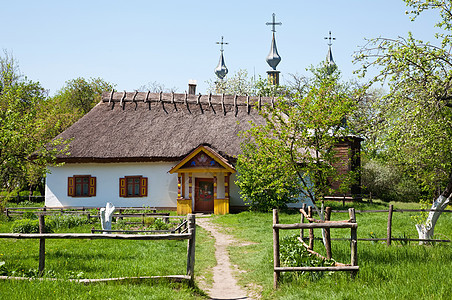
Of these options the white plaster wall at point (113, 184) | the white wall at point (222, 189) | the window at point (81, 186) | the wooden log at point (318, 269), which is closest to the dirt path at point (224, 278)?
the wooden log at point (318, 269)

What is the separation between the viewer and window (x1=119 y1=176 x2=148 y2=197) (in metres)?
25.8

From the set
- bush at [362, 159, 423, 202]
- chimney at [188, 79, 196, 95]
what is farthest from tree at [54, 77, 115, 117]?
bush at [362, 159, 423, 202]

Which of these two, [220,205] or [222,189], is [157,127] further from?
[220,205]

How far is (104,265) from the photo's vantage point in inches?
380

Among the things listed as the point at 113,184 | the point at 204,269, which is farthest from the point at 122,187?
the point at 204,269

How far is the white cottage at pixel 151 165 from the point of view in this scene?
81.0ft

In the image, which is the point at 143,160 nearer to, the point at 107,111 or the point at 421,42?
the point at 107,111

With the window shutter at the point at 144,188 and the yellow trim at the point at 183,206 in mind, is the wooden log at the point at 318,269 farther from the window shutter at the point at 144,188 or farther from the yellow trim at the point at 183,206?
the window shutter at the point at 144,188

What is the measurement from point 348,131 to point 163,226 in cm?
754

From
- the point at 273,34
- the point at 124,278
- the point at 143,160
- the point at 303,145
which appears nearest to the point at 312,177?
the point at 303,145

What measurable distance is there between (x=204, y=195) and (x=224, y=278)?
15.3m

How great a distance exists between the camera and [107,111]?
2889 centimetres

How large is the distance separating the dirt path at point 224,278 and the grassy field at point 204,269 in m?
0.21

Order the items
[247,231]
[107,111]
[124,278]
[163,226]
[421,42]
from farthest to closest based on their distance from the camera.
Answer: [107,111] → [247,231] → [163,226] → [421,42] → [124,278]
